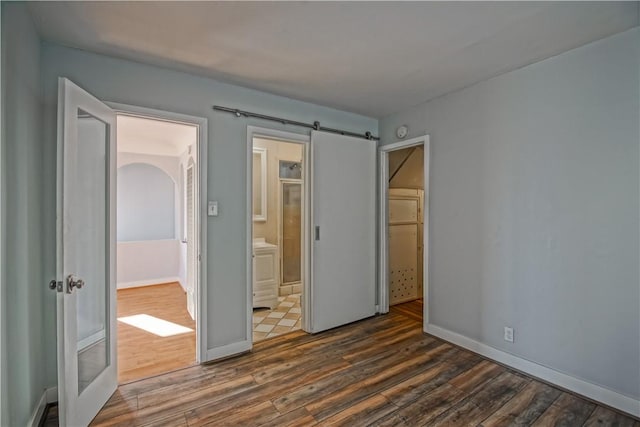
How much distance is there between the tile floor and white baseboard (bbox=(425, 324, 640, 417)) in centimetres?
164

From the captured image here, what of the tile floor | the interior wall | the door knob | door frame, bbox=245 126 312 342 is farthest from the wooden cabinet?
the door knob

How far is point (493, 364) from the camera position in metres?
2.53

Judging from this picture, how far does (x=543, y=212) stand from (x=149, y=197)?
6149 mm

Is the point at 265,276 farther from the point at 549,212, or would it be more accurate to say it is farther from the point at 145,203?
the point at 145,203

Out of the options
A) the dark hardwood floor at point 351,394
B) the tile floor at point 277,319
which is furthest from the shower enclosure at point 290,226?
the dark hardwood floor at point 351,394

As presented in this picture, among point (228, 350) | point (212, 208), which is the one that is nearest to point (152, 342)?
point (228, 350)

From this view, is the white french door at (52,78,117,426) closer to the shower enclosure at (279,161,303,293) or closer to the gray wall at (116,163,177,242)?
the shower enclosure at (279,161,303,293)

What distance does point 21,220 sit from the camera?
162cm

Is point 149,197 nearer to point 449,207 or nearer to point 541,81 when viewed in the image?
point 449,207

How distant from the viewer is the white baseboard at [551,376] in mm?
1914

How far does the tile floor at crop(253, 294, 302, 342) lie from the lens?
3.26 m

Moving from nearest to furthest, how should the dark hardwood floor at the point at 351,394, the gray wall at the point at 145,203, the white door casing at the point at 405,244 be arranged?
A: the dark hardwood floor at the point at 351,394, the white door casing at the point at 405,244, the gray wall at the point at 145,203

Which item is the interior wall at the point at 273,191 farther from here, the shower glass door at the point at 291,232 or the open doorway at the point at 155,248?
the open doorway at the point at 155,248

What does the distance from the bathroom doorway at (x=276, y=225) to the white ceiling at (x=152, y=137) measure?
3.35ft
